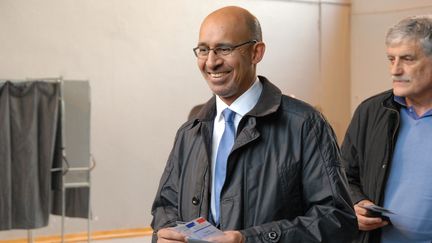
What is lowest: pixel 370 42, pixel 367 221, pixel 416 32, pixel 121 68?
pixel 367 221

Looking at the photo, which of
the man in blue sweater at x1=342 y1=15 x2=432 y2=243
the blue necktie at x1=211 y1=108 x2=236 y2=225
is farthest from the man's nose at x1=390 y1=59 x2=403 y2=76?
the blue necktie at x1=211 y1=108 x2=236 y2=225

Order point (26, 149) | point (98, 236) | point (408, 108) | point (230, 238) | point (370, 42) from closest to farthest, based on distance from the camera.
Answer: point (230, 238) < point (408, 108) < point (26, 149) < point (98, 236) < point (370, 42)

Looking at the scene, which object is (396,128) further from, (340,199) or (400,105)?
(340,199)

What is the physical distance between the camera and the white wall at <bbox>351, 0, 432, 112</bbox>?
23.4ft

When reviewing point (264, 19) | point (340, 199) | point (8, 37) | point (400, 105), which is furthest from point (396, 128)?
point (264, 19)

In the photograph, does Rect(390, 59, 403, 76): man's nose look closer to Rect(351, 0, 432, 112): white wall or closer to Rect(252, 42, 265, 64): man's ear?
Rect(252, 42, 265, 64): man's ear

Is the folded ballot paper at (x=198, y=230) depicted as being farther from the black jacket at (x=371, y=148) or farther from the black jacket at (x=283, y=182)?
the black jacket at (x=371, y=148)

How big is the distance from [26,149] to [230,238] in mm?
3156

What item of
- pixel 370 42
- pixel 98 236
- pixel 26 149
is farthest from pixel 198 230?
pixel 370 42

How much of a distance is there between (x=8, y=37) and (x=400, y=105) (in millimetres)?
3881

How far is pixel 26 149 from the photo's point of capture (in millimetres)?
4559

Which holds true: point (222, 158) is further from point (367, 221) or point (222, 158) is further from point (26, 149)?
point (26, 149)

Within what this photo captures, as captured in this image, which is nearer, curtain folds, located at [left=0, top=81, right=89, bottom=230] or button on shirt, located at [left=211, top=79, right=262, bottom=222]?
button on shirt, located at [left=211, top=79, right=262, bottom=222]

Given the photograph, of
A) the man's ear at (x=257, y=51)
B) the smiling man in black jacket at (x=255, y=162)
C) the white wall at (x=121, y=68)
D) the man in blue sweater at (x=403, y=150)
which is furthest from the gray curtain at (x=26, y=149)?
the man's ear at (x=257, y=51)
